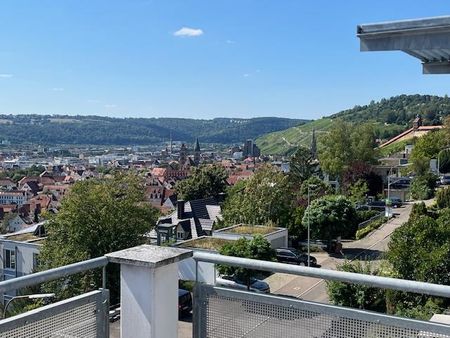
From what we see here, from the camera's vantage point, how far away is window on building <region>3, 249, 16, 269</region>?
2851 centimetres

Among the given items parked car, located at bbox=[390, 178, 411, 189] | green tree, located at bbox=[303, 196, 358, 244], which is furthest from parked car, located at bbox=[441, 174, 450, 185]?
green tree, located at bbox=[303, 196, 358, 244]

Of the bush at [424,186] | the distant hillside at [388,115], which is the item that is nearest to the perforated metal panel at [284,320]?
the bush at [424,186]

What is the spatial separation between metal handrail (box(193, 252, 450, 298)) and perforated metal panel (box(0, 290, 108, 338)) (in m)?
0.70

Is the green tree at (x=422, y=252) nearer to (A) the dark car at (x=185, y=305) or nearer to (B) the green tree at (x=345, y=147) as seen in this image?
(A) the dark car at (x=185, y=305)

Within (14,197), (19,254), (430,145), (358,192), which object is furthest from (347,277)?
(14,197)

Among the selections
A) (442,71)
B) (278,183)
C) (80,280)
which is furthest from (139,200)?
(442,71)

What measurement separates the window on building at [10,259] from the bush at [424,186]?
1243 inches

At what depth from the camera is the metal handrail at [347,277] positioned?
8.46 feet

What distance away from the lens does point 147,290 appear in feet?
10.5

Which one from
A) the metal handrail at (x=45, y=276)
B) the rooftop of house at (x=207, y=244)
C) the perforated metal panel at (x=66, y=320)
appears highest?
the metal handrail at (x=45, y=276)

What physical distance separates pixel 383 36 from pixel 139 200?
74.6ft


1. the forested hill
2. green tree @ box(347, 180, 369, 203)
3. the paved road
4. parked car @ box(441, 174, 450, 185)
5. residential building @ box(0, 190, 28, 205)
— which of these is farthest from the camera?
the forested hill

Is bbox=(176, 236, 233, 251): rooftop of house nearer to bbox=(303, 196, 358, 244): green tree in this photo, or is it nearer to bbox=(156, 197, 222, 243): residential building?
bbox=(303, 196, 358, 244): green tree

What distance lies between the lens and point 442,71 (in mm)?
4129
